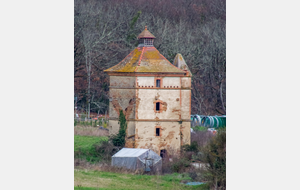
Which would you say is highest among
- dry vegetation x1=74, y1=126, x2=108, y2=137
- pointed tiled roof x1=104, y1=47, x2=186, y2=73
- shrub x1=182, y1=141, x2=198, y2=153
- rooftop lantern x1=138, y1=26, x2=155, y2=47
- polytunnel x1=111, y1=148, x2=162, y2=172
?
rooftop lantern x1=138, y1=26, x2=155, y2=47

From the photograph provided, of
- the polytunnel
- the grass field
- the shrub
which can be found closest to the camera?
the grass field

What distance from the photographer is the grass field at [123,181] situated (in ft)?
64.8

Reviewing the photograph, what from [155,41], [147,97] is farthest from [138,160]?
[155,41]

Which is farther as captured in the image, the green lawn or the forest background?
the green lawn

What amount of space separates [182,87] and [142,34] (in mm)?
2146

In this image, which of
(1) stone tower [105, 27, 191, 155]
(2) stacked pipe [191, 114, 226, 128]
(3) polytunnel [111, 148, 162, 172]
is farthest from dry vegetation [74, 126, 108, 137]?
(2) stacked pipe [191, 114, 226, 128]

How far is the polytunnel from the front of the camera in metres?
20.9

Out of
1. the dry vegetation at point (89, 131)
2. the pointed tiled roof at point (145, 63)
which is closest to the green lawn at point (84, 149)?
the dry vegetation at point (89, 131)

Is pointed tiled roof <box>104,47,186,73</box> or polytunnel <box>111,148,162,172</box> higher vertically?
pointed tiled roof <box>104,47,186,73</box>

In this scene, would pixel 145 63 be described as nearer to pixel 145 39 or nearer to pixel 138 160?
pixel 145 39

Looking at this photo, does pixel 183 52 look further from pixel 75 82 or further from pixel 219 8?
pixel 75 82

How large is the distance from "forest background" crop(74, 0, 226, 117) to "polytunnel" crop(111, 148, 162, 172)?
176 centimetres

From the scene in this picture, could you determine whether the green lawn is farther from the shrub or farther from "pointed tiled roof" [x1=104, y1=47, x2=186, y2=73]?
the shrub
